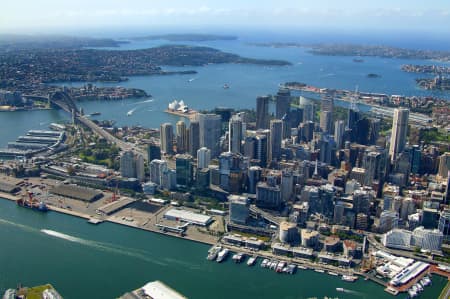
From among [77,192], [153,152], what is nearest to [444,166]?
[153,152]

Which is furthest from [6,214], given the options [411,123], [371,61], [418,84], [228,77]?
[371,61]

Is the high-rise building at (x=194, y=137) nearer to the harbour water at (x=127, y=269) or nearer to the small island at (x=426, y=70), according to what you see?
the harbour water at (x=127, y=269)

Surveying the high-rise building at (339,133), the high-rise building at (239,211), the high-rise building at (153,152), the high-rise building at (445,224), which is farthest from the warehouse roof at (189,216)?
the high-rise building at (339,133)

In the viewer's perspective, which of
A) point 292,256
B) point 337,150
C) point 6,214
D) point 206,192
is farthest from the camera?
point 337,150

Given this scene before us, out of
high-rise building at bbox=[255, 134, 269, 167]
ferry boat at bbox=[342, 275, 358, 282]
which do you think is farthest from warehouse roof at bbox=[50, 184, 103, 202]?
ferry boat at bbox=[342, 275, 358, 282]

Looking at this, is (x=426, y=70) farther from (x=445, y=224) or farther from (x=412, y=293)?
(x=412, y=293)

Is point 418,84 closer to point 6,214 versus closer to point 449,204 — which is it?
point 449,204
